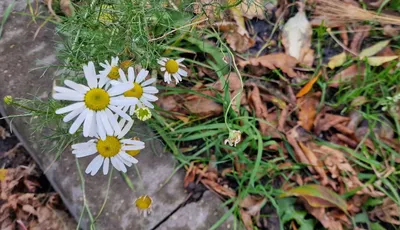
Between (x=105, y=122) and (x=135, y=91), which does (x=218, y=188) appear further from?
(x=105, y=122)

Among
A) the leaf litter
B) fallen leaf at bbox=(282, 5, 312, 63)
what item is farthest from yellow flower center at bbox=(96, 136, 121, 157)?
fallen leaf at bbox=(282, 5, 312, 63)

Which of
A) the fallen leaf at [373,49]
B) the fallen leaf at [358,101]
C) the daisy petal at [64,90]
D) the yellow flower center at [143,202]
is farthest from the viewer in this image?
the fallen leaf at [373,49]

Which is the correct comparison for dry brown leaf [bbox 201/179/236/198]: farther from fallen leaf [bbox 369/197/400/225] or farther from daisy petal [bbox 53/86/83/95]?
daisy petal [bbox 53/86/83/95]

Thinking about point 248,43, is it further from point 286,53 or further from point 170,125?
point 170,125

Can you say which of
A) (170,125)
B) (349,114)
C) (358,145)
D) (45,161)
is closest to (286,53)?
(349,114)

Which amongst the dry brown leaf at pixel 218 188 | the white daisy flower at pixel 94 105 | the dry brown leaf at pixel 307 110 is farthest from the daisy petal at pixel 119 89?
the dry brown leaf at pixel 307 110

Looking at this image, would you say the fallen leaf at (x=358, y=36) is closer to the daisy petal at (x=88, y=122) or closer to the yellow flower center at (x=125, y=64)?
the yellow flower center at (x=125, y=64)

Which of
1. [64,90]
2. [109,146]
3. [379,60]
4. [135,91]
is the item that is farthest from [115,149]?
[379,60]
